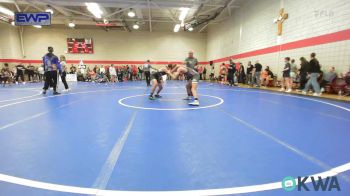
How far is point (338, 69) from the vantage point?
29.6 feet

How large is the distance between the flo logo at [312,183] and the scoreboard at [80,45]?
2644 cm

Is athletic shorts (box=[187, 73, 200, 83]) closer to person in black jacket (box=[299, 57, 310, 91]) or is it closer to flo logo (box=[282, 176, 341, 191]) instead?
flo logo (box=[282, 176, 341, 191])

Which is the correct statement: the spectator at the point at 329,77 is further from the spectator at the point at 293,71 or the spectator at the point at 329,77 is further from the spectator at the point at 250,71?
the spectator at the point at 250,71

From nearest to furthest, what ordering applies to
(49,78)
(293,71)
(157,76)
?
(157,76) < (49,78) < (293,71)

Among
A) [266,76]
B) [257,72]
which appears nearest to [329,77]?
[266,76]

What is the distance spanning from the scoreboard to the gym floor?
2200 centimetres

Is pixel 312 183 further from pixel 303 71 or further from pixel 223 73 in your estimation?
pixel 223 73

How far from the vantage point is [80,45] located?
24969 mm

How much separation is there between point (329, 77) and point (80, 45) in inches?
962

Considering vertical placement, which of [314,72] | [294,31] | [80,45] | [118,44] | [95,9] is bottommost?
[314,72]

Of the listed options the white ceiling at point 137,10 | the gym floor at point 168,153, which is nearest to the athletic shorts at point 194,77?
the gym floor at point 168,153

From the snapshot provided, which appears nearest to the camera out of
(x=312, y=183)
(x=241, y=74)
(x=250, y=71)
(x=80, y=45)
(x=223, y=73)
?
(x=312, y=183)

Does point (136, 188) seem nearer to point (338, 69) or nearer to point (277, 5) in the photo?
point (338, 69)

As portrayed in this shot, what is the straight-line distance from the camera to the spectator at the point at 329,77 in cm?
896
